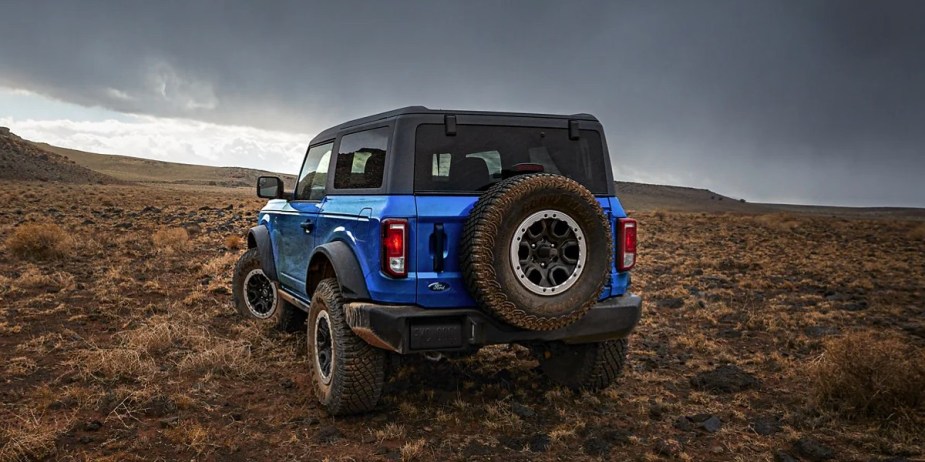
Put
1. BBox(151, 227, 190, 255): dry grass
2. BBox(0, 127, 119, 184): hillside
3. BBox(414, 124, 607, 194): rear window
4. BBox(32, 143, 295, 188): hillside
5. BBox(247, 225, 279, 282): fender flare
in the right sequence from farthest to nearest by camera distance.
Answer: BBox(32, 143, 295, 188): hillside, BBox(0, 127, 119, 184): hillside, BBox(151, 227, 190, 255): dry grass, BBox(247, 225, 279, 282): fender flare, BBox(414, 124, 607, 194): rear window

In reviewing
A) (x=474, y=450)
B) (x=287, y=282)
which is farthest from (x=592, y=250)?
(x=287, y=282)

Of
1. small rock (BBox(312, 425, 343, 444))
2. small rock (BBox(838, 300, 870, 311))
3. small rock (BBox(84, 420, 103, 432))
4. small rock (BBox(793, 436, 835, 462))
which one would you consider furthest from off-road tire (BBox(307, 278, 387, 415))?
small rock (BBox(838, 300, 870, 311))

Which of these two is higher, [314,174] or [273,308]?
[314,174]

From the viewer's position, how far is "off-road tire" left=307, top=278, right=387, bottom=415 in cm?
424

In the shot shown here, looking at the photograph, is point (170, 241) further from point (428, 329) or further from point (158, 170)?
point (158, 170)

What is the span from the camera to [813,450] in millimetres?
4051

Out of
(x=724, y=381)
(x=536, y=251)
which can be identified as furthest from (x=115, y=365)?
(x=724, y=381)

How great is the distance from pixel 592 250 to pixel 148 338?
14.9ft

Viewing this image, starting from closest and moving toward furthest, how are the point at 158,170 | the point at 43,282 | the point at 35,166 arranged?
1. the point at 43,282
2. the point at 35,166
3. the point at 158,170

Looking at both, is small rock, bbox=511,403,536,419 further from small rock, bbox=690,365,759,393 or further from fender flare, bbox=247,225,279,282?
fender flare, bbox=247,225,279,282

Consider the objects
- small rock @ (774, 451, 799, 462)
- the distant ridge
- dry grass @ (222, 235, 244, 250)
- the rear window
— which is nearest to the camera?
small rock @ (774, 451, 799, 462)

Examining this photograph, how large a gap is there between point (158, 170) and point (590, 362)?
133703 millimetres

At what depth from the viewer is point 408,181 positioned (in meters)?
4.04

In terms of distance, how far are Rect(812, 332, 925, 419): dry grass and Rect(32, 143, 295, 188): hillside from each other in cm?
10987
